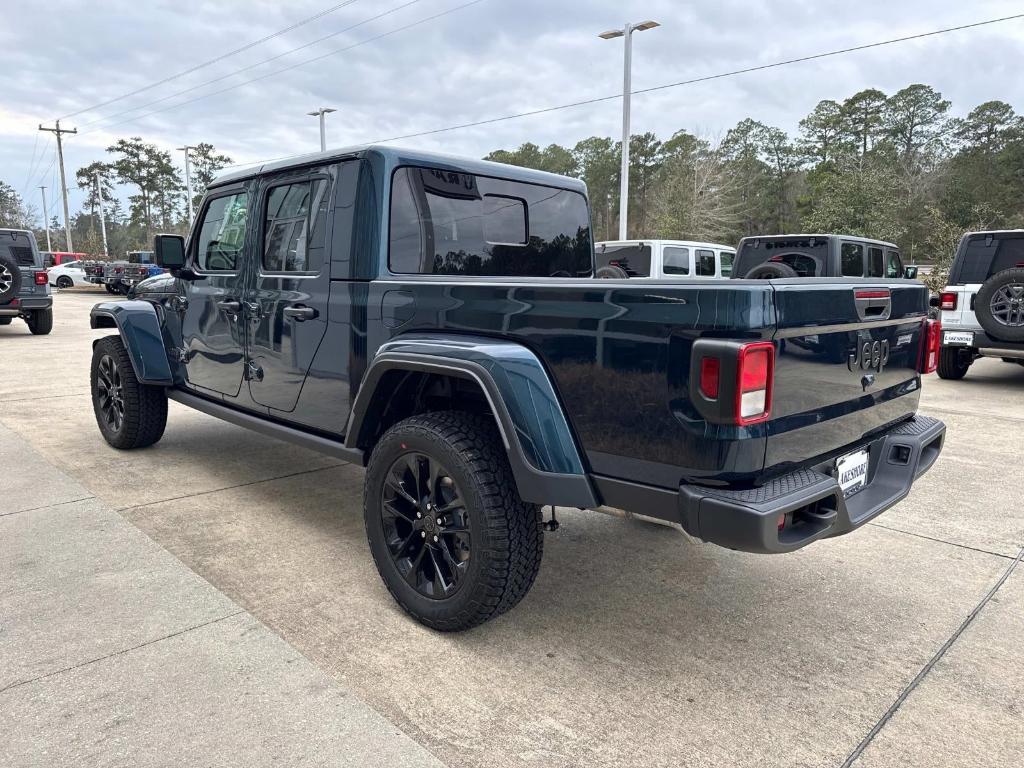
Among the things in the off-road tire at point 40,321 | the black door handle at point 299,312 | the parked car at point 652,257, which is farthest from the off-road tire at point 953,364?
the off-road tire at point 40,321

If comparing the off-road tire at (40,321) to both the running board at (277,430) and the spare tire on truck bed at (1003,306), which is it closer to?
the running board at (277,430)

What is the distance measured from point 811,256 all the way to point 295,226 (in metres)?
8.54

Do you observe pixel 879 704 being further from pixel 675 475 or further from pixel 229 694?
pixel 229 694

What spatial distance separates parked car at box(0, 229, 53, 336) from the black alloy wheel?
12.4 meters

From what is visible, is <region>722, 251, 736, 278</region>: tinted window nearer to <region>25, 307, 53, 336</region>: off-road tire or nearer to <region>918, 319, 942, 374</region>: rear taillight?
<region>918, 319, 942, 374</region>: rear taillight

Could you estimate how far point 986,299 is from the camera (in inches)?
307

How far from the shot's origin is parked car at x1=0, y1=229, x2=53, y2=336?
1239cm

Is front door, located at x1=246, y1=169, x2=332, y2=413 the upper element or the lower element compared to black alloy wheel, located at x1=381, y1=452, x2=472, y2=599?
upper

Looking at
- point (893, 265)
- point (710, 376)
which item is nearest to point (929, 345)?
point (710, 376)

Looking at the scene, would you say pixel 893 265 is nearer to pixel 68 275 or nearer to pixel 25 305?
pixel 25 305

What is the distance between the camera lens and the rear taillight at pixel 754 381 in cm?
200

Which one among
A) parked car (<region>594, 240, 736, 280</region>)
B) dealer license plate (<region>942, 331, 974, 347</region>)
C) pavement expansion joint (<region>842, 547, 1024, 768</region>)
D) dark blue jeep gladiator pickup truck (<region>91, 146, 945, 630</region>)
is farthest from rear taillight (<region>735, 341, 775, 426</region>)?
parked car (<region>594, 240, 736, 280</region>)

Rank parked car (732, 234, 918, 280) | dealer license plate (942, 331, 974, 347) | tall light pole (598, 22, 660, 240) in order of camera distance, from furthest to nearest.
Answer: tall light pole (598, 22, 660, 240) < parked car (732, 234, 918, 280) < dealer license plate (942, 331, 974, 347)

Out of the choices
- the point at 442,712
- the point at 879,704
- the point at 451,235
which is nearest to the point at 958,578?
the point at 879,704
